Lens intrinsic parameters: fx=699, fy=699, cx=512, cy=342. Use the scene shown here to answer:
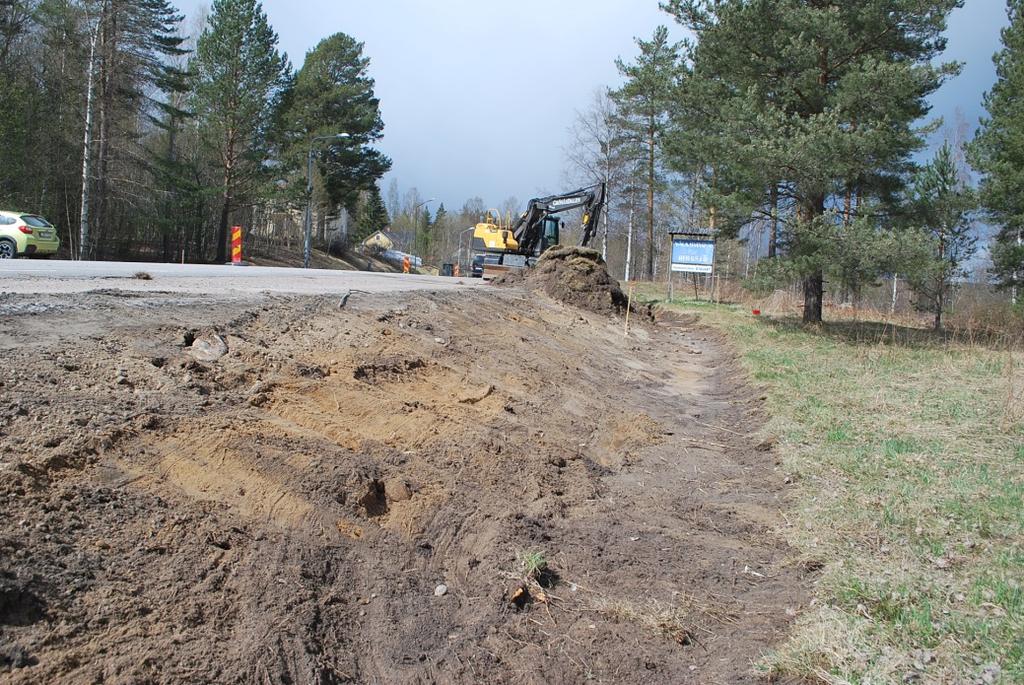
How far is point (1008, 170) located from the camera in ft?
57.5

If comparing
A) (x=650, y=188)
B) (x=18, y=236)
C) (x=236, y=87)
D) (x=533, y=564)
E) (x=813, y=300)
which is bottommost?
(x=533, y=564)

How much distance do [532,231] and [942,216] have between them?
14.1 metres

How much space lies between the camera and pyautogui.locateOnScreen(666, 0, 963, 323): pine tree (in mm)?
14281

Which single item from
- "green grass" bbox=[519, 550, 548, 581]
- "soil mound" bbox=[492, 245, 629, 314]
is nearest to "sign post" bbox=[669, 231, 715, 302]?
"soil mound" bbox=[492, 245, 629, 314]

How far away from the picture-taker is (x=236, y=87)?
3256 cm

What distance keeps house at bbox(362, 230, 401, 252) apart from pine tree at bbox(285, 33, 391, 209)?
20.4 m

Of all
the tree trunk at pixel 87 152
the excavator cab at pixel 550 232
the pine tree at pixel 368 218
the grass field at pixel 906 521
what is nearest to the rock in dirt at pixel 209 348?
the grass field at pixel 906 521

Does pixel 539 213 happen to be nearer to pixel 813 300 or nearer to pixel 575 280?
pixel 575 280

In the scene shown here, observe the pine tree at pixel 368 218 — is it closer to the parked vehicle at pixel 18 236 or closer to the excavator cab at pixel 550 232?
the excavator cab at pixel 550 232

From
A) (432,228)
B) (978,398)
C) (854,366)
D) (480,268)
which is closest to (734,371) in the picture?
(854,366)

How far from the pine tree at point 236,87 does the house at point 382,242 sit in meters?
31.6

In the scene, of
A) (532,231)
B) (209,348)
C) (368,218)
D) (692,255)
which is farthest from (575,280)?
(368,218)

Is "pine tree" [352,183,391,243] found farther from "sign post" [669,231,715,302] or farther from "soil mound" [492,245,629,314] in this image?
"soil mound" [492,245,629,314]

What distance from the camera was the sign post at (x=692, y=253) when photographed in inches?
953
